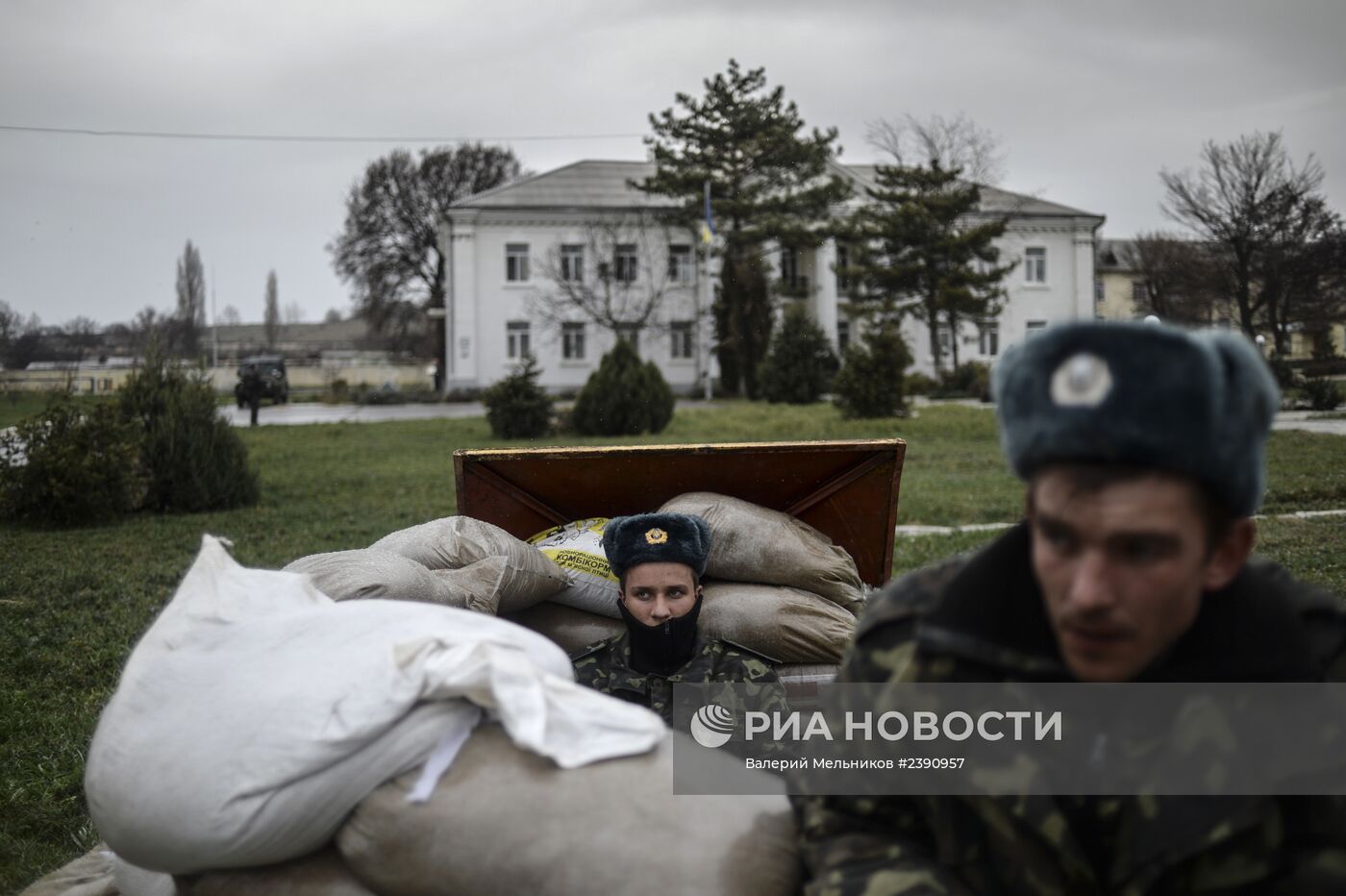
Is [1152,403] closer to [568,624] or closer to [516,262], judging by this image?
[568,624]

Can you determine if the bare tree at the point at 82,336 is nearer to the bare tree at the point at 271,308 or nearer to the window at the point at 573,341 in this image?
the window at the point at 573,341

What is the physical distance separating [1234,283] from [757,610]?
3285 centimetres

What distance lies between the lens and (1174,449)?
4.64 ft

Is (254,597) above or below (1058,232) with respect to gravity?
below

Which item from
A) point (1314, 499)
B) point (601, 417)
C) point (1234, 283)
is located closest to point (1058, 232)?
point (1234, 283)

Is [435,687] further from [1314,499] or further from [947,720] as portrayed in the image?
[1314,499]

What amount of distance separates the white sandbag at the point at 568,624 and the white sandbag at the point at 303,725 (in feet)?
6.38

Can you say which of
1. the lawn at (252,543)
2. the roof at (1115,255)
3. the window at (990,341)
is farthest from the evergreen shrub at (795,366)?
the roof at (1115,255)

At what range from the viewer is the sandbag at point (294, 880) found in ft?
6.90

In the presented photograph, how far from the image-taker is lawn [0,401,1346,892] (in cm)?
404

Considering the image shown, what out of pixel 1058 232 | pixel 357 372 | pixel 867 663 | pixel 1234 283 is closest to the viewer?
pixel 867 663

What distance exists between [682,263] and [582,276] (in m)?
3.87

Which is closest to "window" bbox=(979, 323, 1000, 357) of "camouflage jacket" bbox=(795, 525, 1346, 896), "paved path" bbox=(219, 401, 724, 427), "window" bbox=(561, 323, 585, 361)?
"paved path" bbox=(219, 401, 724, 427)

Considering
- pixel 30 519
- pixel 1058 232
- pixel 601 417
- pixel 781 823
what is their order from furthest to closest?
pixel 1058 232
pixel 601 417
pixel 30 519
pixel 781 823
